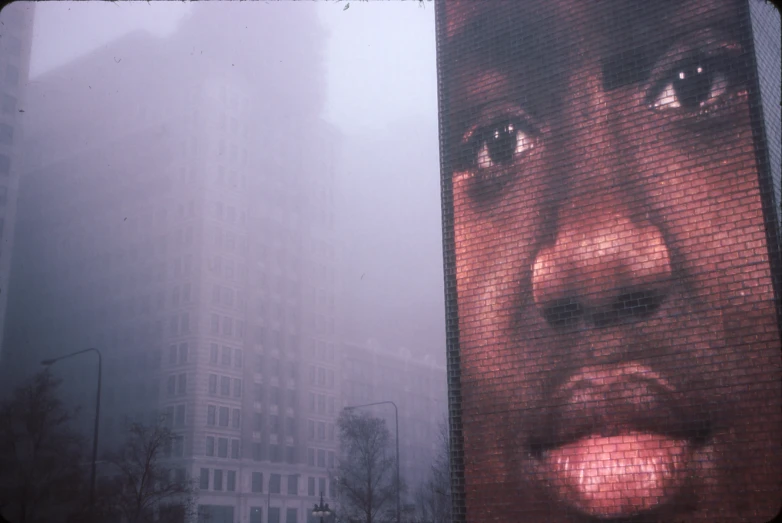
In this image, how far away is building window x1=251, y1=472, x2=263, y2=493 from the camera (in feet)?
379

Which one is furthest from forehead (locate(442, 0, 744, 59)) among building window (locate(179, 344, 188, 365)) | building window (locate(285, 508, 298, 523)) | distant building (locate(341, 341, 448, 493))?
distant building (locate(341, 341, 448, 493))

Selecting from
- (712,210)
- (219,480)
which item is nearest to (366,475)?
(219,480)

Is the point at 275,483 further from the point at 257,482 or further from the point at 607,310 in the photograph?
the point at 607,310

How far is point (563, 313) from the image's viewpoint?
63.2 ft

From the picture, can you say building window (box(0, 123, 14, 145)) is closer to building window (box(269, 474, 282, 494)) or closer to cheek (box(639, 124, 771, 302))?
building window (box(269, 474, 282, 494))

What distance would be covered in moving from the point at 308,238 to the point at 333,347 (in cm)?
1914

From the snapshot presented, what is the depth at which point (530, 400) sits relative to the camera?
19.3 meters

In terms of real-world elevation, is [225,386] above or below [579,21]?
above

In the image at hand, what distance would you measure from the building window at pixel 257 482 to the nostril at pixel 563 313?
4039 inches

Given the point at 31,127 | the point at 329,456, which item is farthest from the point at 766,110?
the point at 31,127

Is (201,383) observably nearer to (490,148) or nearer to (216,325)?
(216,325)

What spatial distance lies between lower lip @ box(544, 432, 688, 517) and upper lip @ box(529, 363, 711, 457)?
0.71ft

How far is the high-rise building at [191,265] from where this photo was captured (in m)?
115

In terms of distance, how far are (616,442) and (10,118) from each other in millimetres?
102433
